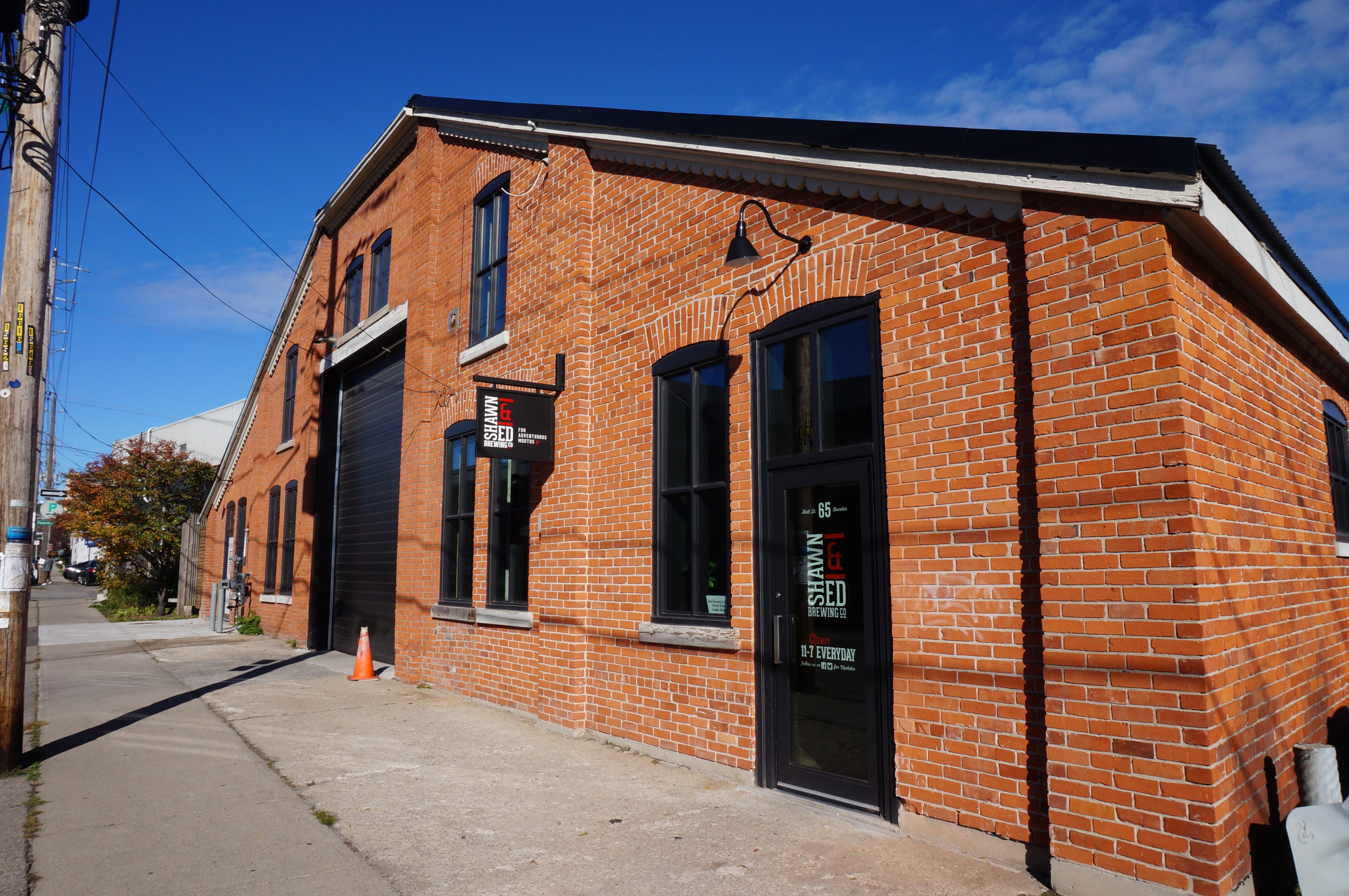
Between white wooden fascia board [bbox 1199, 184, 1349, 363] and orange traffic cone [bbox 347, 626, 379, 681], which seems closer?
white wooden fascia board [bbox 1199, 184, 1349, 363]

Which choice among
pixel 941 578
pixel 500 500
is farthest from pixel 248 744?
pixel 941 578

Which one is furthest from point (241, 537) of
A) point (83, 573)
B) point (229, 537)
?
point (83, 573)

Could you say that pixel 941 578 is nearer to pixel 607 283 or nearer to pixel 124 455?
pixel 607 283

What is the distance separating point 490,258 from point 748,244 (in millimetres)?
5771

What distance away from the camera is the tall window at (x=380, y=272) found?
14.1 meters

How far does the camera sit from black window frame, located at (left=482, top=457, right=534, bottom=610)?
29.9ft

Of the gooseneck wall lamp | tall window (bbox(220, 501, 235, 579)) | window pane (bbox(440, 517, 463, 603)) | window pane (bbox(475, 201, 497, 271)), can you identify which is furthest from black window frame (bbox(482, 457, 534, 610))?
tall window (bbox(220, 501, 235, 579))

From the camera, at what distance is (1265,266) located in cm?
488

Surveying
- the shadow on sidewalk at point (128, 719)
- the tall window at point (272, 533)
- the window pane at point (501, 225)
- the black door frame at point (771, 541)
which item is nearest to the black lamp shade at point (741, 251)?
the black door frame at point (771, 541)

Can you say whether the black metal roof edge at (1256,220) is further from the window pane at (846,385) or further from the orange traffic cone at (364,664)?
the orange traffic cone at (364,664)

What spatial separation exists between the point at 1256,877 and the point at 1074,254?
10.6 feet

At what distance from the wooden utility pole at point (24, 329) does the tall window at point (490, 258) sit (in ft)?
14.3

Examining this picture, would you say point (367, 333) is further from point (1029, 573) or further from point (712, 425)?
point (1029, 573)

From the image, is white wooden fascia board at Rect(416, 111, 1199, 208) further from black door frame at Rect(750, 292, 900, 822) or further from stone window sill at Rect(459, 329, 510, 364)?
stone window sill at Rect(459, 329, 510, 364)
